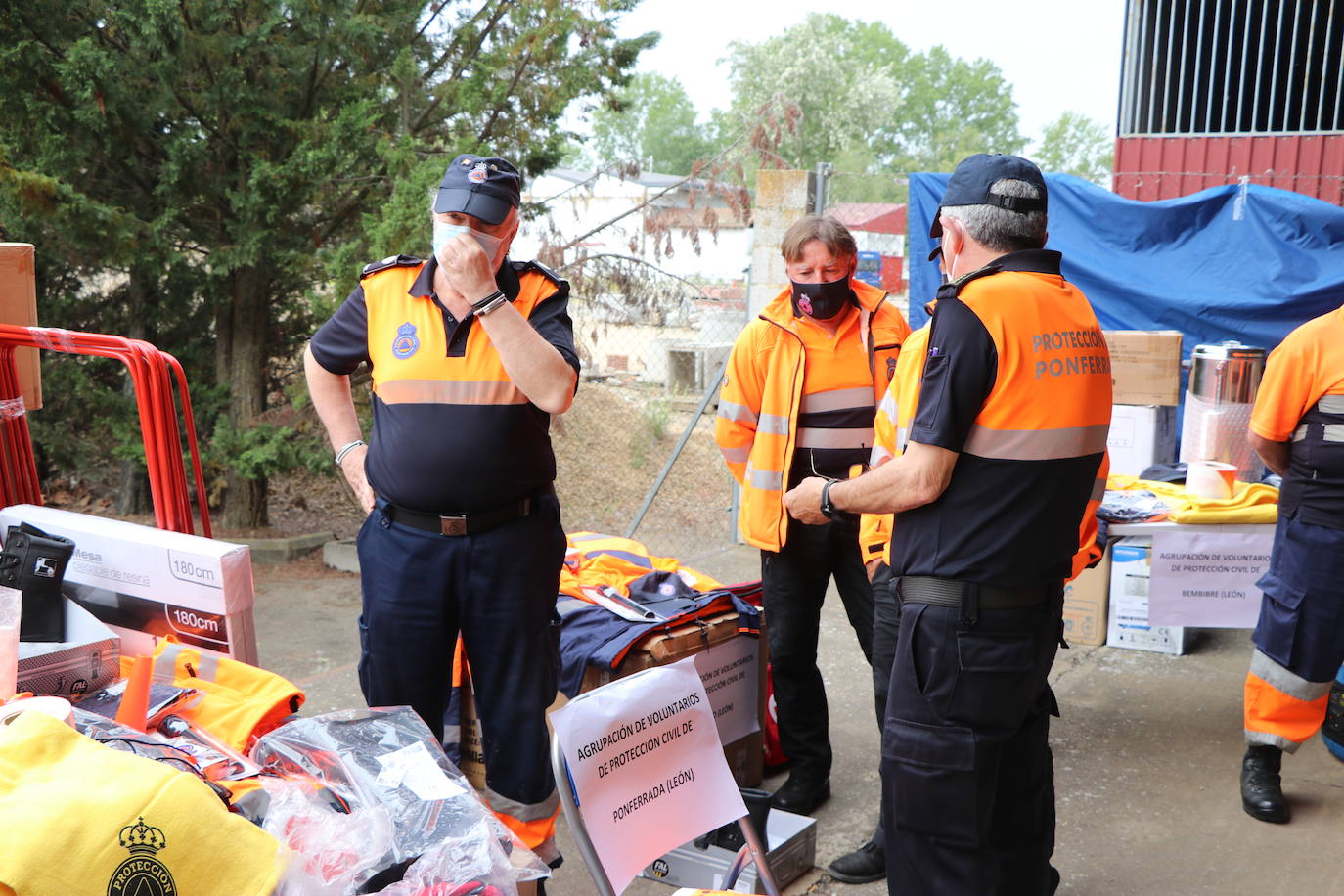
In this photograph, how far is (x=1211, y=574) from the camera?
4523 mm

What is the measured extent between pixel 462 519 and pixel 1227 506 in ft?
11.3

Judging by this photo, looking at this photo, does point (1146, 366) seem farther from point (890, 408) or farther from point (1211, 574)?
point (890, 408)

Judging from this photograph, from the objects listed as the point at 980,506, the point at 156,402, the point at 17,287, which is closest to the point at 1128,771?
the point at 980,506

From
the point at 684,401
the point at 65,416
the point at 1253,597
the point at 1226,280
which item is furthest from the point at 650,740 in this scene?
the point at 684,401

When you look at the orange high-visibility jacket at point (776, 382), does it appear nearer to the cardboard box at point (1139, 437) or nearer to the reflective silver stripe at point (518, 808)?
the reflective silver stripe at point (518, 808)

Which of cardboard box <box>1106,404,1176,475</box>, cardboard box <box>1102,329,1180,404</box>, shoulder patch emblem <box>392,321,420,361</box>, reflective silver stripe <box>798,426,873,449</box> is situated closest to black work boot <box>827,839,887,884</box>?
reflective silver stripe <box>798,426,873,449</box>

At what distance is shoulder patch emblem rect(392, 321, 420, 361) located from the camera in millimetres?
2701

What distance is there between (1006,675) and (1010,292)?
84cm

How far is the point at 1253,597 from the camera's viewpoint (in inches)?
178

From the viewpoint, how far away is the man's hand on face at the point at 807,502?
10.1 ft

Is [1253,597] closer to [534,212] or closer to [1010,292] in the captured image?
[1010,292]

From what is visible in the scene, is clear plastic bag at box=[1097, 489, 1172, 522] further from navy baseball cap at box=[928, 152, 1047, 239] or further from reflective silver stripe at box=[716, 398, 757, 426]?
navy baseball cap at box=[928, 152, 1047, 239]

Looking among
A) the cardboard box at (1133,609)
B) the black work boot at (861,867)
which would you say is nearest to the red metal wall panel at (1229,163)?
the cardboard box at (1133,609)

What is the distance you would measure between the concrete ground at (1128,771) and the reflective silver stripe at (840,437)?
1.29 m
